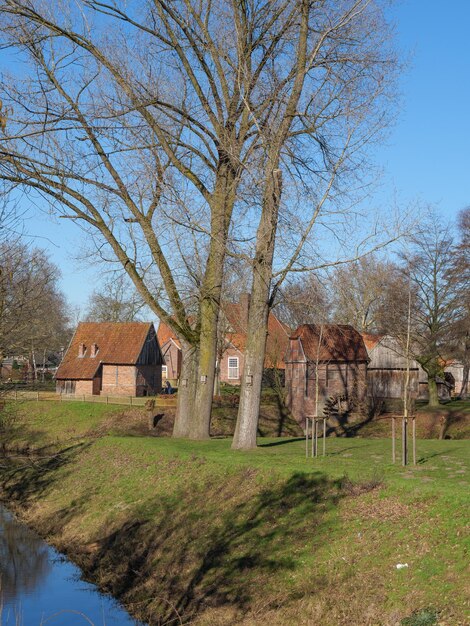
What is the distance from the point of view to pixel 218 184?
23922 millimetres

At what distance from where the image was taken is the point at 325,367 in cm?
4791

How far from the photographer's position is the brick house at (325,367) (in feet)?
154

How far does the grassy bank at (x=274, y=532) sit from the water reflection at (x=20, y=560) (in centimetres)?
53

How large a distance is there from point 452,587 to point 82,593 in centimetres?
861

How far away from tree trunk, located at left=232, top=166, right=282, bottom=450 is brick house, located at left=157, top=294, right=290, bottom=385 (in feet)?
65.5

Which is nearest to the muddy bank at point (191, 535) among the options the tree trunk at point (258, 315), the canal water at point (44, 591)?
the canal water at point (44, 591)

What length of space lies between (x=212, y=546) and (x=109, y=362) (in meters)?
41.4

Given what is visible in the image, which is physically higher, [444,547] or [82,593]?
[444,547]

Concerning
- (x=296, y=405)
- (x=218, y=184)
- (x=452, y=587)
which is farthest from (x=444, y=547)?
(x=296, y=405)

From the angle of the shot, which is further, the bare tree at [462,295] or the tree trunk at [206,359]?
the bare tree at [462,295]

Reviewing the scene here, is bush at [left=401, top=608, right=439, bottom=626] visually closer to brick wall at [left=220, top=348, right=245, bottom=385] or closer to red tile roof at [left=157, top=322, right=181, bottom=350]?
brick wall at [left=220, top=348, right=245, bottom=385]

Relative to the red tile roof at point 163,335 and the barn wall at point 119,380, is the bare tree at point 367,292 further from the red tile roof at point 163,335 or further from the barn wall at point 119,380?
the red tile roof at point 163,335

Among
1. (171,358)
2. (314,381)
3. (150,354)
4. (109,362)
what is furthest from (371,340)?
(171,358)

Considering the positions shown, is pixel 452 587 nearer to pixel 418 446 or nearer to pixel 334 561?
pixel 334 561
